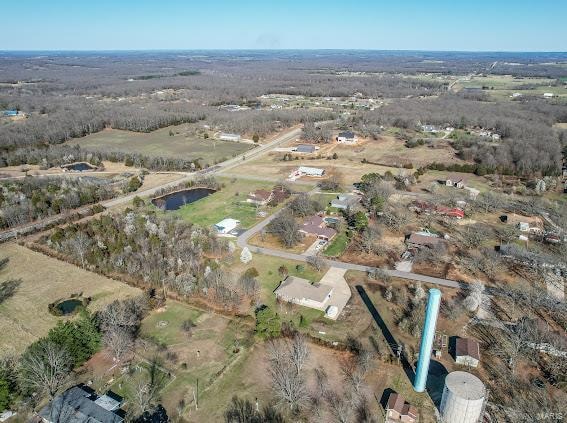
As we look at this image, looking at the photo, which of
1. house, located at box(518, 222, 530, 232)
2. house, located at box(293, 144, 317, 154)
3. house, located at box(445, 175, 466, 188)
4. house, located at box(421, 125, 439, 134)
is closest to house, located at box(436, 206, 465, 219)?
house, located at box(518, 222, 530, 232)

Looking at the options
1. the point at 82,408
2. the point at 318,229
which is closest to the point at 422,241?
the point at 318,229

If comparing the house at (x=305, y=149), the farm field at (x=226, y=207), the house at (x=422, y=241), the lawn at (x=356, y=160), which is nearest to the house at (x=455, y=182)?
the lawn at (x=356, y=160)

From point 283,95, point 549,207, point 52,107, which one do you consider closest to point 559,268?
point 549,207

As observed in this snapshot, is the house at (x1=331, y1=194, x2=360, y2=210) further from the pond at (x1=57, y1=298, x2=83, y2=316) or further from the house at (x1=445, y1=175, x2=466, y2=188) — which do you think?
the pond at (x1=57, y1=298, x2=83, y2=316)

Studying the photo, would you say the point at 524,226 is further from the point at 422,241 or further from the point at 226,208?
the point at 226,208

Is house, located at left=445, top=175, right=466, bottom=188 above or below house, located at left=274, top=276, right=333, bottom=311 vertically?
below
